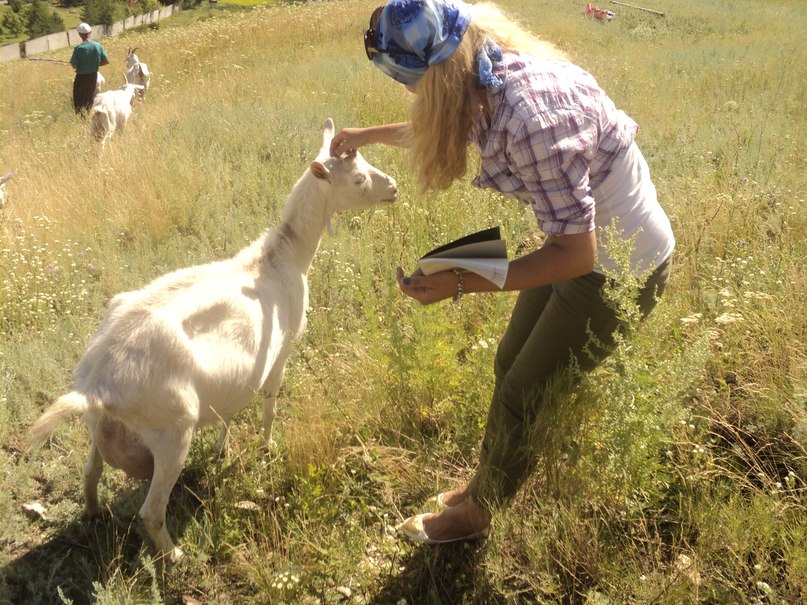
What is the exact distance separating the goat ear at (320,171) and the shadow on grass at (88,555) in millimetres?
2012

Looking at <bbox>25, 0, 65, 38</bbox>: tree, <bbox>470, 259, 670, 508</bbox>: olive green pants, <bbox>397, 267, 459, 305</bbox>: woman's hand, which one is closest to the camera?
<bbox>397, 267, 459, 305</bbox>: woman's hand

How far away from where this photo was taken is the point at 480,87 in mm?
1993

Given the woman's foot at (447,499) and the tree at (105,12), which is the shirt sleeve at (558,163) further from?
the tree at (105,12)

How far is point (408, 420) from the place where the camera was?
342 centimetres

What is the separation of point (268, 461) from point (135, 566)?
2.81 ft

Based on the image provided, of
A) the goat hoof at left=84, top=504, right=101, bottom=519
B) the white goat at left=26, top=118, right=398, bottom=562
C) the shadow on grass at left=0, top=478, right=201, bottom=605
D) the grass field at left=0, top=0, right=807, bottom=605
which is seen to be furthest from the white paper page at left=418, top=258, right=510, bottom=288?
the goat hoof at left=84, top=504, right=101, bottom=519

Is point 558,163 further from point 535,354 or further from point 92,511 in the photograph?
point 92,511

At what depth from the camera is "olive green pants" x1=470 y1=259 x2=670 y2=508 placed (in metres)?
2.40

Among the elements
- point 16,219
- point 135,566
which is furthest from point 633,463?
point 16,219

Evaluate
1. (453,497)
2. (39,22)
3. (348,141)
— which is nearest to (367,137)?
(348,141)

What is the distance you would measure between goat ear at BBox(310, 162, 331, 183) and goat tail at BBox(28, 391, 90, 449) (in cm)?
181

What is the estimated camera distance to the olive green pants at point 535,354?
94.3 inches

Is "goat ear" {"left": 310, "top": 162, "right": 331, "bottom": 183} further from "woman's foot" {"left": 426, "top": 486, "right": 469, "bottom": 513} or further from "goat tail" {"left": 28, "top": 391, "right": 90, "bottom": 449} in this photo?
"woman's foot" {"left": 426, "top": 486, "right": 469, "bottom": 513}

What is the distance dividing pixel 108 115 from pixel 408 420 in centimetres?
858
